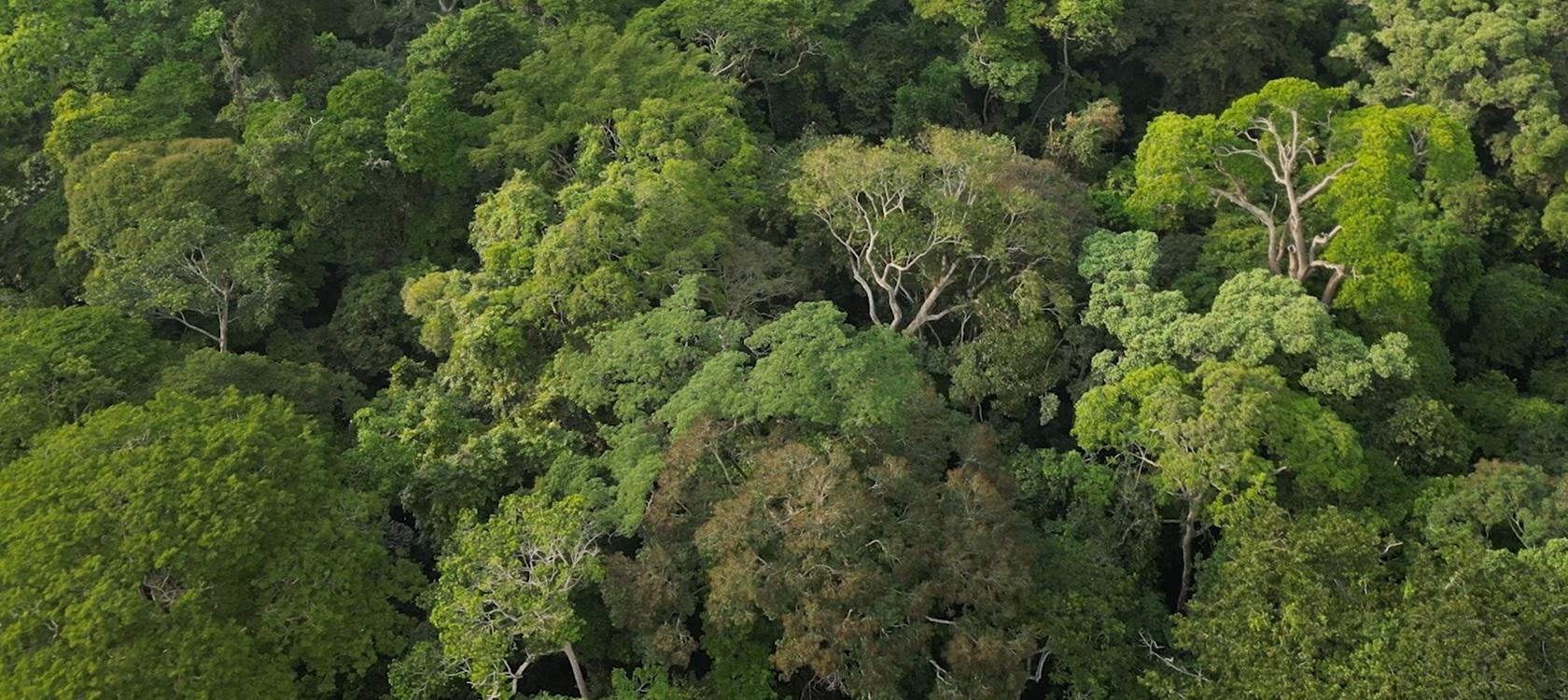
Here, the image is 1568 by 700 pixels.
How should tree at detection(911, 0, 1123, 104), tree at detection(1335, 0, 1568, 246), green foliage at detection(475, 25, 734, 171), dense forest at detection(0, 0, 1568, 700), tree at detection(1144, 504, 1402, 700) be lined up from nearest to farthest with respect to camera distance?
tree at detection(1144, 504, 1402, 700), dense forest at detection(0, 0, 1568, 700), green foliage at detection(475, 25, 734, 171), tree at detection(1335, 0, 1568, 246), tree at detection(911, 0, 1123, 104)

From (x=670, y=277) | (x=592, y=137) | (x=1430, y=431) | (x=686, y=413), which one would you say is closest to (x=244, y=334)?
(x=592, y=137)

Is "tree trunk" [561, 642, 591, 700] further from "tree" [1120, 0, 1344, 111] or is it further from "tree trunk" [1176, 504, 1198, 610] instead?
"tree" [1120, 0, 1344, 111]

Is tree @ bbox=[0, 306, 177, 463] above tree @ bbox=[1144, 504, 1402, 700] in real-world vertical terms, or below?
above

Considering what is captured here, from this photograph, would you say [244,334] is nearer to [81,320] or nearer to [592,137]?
[81,320]

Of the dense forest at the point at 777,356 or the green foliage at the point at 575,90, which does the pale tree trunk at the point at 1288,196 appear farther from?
the green foliage at the point at 575,90

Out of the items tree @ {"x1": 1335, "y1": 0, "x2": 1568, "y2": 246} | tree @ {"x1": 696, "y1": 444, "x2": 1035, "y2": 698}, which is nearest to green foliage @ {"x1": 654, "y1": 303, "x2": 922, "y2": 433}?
tree @ {"x1": 696, "y1": 444, "x2": 1035, "y2": 698}

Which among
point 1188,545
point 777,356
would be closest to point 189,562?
point 777,356

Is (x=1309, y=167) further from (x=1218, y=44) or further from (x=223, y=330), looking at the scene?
(x=223, y=330)
